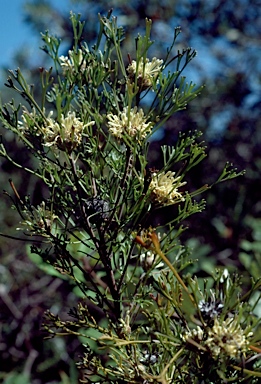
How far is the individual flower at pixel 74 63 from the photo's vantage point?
18.1 inches

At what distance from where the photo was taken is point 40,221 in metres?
0.47

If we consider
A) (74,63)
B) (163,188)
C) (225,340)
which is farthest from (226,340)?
(74,63)

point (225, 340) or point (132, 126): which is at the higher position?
point (132, 126)

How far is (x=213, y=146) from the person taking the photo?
235 cm

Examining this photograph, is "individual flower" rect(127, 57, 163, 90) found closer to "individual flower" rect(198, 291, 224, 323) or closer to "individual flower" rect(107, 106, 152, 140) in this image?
"individual flower" rect(107, 106, 152, 140)

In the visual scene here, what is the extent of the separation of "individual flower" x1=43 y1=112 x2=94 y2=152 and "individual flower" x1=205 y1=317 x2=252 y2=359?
0.18 m

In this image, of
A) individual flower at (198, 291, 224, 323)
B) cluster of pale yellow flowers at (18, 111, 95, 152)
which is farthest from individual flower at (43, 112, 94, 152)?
individual flower at (198, 291, 224, 323)

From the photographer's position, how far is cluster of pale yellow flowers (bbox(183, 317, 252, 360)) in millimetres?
382

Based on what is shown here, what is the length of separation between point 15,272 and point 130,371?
1903 mm

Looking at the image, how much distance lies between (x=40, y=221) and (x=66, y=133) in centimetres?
8

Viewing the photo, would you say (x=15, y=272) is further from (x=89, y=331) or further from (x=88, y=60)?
(x=88, y=60)

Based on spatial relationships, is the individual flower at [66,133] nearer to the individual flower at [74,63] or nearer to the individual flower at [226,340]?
the individual flower at [74,63]

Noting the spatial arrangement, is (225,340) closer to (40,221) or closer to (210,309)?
(210,309)

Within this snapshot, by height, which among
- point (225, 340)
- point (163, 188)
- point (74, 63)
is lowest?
point (225, 340)
